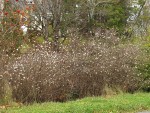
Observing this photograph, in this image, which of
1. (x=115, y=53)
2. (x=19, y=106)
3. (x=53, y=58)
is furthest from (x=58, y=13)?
(x=19, y=106)

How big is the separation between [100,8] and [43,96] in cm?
1863

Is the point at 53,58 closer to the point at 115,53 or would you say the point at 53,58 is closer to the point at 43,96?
the point at 43,96

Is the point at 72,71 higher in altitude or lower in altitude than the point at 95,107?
higher

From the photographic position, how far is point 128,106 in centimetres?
1255

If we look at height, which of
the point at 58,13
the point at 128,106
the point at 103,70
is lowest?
the point at 128,106

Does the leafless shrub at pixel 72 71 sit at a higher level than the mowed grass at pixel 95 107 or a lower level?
higher

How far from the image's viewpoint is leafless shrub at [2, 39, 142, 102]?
1376 cm

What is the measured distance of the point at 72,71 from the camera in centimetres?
1521

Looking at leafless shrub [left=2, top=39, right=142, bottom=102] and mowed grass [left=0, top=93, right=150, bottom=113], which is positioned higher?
leafless shrub [left=2, top=39, right=142, bottom=102]

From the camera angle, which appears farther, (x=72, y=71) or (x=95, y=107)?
(x=72, y=71)

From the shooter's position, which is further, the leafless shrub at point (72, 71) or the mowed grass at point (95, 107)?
the leafless shrub at point (72, 71)

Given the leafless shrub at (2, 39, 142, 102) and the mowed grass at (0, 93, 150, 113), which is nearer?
the mowed grass at (0, 93, 150, 113)

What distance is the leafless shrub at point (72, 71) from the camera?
45.1 feet

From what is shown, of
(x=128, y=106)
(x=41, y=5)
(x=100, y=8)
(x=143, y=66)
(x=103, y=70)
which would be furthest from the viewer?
(x=100, y=8)
